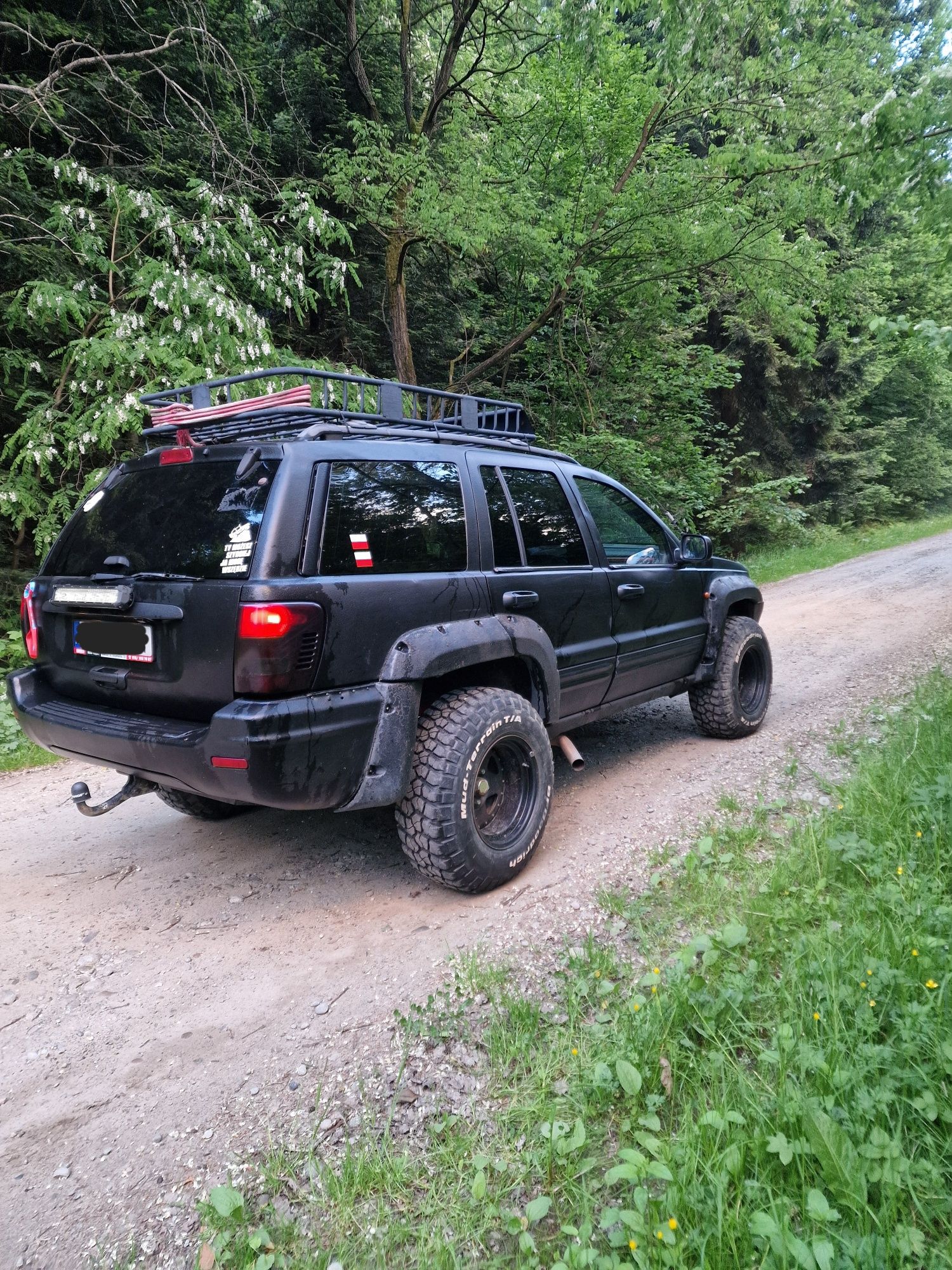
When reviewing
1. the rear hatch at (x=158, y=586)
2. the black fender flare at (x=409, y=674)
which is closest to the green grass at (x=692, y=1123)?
the black fender flare at (x=409, y=674)

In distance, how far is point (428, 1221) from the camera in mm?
1708

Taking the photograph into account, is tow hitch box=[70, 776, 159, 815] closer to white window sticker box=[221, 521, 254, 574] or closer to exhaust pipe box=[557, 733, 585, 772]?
white window sticker box=[221, 521, 254, 574]

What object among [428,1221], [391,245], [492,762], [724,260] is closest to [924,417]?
[724,260]

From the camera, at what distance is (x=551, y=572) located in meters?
3.82

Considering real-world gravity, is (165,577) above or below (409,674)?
above

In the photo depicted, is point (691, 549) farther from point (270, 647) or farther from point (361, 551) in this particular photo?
point (270, 647)

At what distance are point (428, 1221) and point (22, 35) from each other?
9.84 m

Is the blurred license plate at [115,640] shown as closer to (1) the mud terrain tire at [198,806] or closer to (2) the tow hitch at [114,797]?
(2) the tow hitch at [114,797]

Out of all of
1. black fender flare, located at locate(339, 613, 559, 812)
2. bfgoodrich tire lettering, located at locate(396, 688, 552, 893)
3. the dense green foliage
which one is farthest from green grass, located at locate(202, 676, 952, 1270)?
the dense green foliage

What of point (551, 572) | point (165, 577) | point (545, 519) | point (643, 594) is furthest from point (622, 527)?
point (165, 577)

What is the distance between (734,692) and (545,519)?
1.93 m

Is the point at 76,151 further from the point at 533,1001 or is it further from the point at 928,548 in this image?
the point at 928,548

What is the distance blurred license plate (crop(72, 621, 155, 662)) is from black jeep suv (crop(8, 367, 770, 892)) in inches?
0.4

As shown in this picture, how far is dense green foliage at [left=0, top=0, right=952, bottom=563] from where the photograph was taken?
245 inches
